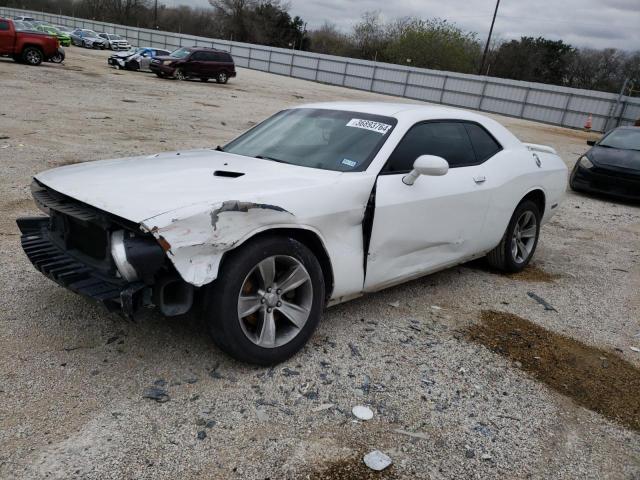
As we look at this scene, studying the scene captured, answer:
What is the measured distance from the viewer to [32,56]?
21.6 metres

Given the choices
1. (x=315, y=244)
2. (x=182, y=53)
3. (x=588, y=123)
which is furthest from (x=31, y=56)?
(x=588, y=123)

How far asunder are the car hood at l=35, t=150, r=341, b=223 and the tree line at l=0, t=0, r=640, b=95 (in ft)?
125

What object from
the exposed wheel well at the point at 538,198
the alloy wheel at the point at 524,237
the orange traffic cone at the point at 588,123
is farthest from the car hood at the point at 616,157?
the orange traffic cone at the point at 588,123

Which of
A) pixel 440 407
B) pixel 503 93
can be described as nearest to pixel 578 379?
pixel 440 407

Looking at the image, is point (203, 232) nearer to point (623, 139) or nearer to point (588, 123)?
point (623, 139)

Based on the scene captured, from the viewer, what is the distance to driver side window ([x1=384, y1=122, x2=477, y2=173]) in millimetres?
3717

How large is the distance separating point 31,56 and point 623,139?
70.8ft

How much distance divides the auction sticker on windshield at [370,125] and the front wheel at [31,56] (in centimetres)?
2208

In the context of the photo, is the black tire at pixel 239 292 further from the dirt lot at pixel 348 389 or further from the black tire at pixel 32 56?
the black tire at pixel 32 56

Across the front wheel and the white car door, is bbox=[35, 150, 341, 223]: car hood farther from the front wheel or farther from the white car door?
the front wheel

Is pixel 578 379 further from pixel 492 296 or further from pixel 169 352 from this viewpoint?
pixel 169 352

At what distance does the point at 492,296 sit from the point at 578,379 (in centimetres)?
130

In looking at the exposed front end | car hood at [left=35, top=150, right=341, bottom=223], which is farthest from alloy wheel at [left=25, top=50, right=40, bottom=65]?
the exposed front end

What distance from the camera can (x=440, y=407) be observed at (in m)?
2.92
